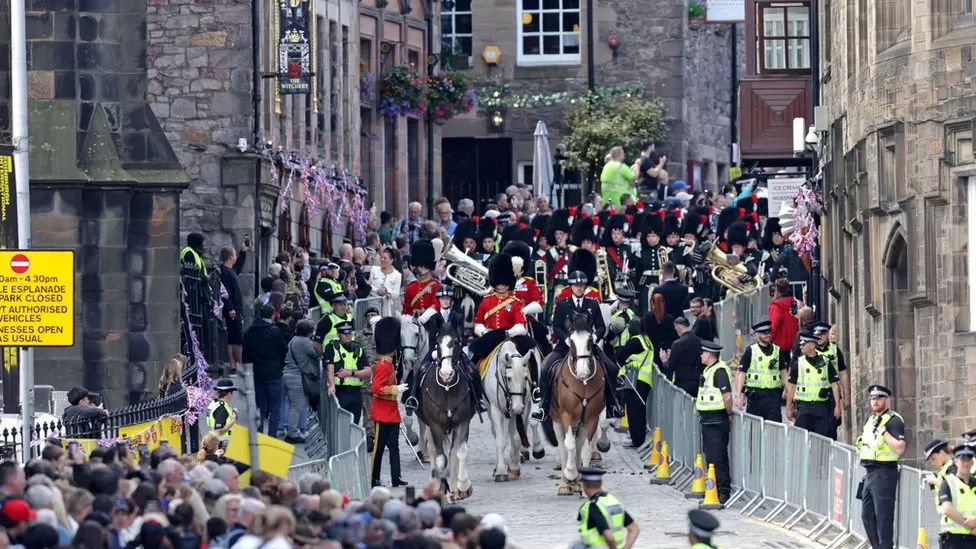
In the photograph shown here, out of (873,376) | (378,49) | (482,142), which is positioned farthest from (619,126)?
(873,376)

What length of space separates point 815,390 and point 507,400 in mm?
3428

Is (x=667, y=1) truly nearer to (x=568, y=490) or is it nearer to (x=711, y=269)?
(x=711, y=269)

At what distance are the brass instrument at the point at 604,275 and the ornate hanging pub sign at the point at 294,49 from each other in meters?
5.03

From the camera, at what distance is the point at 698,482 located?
103 feet

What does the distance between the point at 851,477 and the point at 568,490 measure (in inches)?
188

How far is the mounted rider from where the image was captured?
32.1 meters

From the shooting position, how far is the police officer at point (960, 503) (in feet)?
80.3

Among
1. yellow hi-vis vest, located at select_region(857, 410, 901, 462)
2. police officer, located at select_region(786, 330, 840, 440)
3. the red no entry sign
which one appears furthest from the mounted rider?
the red no entry sign

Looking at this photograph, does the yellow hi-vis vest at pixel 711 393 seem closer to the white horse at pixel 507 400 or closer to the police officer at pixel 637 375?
the white horse at pixel 507 400

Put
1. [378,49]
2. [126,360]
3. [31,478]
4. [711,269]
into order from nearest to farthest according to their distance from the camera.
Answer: [31,478]
[126,360]
[711,269]
[378,49]

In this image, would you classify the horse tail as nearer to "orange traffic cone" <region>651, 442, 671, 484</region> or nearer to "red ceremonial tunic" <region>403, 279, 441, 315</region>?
"orange traffic cone" <region>651, 442, 671, 484</region>

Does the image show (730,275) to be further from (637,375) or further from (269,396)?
(269,396)

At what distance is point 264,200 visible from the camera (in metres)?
45.6

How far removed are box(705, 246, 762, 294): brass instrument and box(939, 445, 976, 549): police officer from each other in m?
18.6
